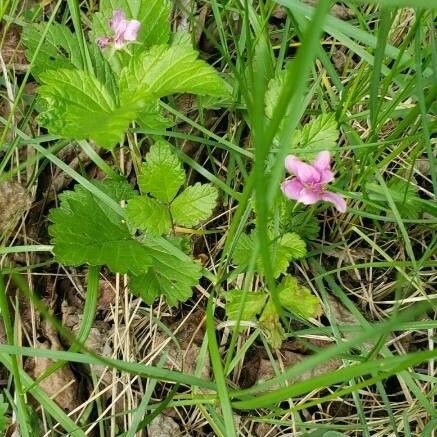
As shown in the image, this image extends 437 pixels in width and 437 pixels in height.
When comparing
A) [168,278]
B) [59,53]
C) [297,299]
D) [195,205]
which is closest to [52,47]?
[59,53]

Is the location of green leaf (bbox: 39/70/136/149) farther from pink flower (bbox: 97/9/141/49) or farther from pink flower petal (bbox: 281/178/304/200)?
pink flower petal (bbox: 281/178/304/200)

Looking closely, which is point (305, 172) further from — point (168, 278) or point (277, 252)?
point (168, 278)

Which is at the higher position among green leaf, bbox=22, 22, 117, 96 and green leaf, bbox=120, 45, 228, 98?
green leaf, bbox=120, 45, 228, 98

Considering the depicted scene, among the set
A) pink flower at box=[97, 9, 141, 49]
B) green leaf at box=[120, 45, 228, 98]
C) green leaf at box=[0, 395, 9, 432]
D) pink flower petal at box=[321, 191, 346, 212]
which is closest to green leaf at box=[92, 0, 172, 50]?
pink flower at box=[97, 9, 141, 49]

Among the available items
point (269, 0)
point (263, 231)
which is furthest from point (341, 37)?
point (263, 231)

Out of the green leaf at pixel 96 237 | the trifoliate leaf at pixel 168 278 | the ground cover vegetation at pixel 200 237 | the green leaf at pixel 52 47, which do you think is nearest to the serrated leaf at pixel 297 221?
the ground cover vegetation at pixel 200 237

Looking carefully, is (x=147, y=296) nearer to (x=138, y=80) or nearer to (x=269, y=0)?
(x=138, y=80)
